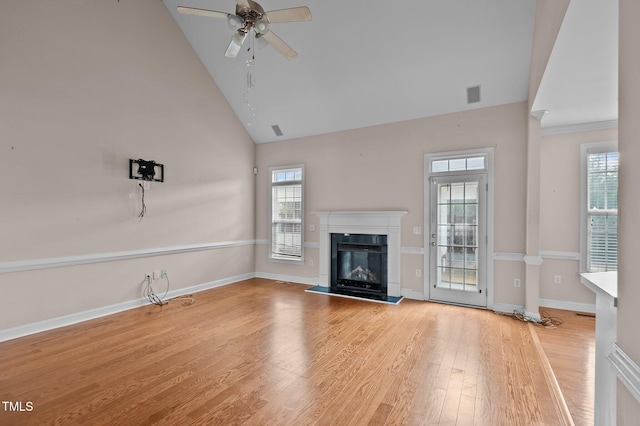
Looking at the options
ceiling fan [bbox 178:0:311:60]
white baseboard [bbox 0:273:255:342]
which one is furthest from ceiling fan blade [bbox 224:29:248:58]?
white baseboard [bbox 0:273:255:342]

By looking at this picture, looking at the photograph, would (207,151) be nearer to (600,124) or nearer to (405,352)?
(405,352)

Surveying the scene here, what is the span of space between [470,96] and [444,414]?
4.08 meters

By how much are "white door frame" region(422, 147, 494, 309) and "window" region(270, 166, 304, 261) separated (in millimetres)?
2381

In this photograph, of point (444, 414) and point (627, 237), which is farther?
point (444, 414)

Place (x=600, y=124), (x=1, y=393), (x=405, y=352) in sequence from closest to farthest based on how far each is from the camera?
(x=1, y=393)
(x=405, y=352)
(x=600, y=124)

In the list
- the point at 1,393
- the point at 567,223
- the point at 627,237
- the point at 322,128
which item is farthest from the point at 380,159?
the point at 1,393

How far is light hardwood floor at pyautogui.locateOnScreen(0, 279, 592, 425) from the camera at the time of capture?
2.11 m

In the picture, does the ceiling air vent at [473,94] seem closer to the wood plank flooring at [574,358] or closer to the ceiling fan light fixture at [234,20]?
the wood plank flooring at [574,358]

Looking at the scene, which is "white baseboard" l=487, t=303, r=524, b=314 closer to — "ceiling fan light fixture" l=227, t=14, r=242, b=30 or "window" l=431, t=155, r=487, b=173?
"window" l=431, t=155, r=487, b=173

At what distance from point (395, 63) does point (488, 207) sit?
2.46 metres

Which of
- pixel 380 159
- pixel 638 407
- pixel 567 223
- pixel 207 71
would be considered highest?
pixel 207 71

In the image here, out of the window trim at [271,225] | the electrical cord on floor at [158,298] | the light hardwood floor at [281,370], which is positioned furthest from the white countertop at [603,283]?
the window trim at [271,225]

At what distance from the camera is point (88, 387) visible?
2.41 metres

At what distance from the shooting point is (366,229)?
5355 mm
